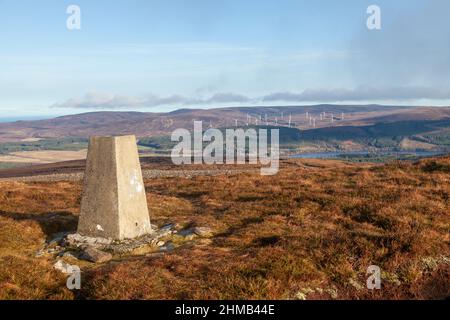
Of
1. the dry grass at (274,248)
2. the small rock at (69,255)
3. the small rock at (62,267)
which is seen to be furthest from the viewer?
the small rock at (69,255)

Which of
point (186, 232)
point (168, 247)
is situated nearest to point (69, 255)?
point (168, 247)

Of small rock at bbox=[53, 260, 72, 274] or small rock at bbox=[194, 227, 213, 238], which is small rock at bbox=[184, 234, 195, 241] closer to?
small rock at bbox=[194, 227, 213, 238]

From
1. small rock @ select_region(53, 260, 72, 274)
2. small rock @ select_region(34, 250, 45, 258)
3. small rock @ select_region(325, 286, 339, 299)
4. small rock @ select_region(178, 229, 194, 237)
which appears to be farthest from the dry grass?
small rock @ select_region(178, 229, 194, 237)

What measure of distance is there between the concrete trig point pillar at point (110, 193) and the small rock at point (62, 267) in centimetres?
307

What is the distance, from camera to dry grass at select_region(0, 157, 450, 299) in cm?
1038

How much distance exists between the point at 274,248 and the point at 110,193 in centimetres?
707

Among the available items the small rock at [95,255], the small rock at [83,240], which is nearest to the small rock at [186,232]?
the small rock at [83,240]

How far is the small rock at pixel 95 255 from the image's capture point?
13.6m

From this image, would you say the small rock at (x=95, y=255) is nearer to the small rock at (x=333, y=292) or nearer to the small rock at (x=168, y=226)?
the small rock at (x=168, y=226)

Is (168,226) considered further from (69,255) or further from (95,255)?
(69,255)

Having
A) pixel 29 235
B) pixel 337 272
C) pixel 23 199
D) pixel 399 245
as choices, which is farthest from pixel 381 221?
pixel 23 199

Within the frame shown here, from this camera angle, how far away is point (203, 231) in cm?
1616
